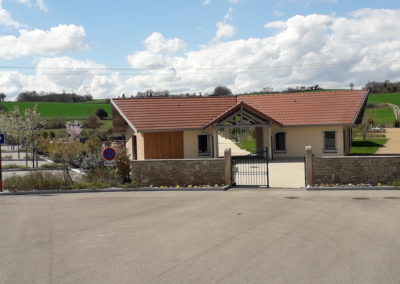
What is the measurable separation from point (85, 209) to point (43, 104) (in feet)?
273

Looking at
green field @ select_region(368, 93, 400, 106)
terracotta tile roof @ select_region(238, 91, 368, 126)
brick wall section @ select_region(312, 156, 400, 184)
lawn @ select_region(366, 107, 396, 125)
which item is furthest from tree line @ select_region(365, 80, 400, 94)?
brick wall section @ select_region(312, 156, 400, 184)

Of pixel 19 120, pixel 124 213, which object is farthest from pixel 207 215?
pixel 19 120

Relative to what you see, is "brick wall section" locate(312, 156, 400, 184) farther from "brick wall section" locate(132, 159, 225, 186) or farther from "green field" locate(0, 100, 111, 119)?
"green field" locate(0, 100, 111, 119)

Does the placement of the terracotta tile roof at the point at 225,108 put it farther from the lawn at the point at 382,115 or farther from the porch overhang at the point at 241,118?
the lawn at the point at 382,115

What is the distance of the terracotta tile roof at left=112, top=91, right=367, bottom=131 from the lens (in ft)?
102

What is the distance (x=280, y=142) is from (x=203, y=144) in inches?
214

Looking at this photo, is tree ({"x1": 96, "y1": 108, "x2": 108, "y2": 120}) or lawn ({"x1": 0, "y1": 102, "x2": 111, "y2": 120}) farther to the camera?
lawn ({"x1": 0, "y1": 102, "x2": 111, "y2": 120})

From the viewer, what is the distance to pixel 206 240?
10133 mm

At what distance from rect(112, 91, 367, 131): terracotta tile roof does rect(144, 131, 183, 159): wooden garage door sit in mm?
560

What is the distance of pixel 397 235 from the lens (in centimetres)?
1023

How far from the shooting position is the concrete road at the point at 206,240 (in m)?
7.89

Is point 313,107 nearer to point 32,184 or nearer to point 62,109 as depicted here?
point 32,184

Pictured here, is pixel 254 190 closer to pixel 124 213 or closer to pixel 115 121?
pixel 124 213

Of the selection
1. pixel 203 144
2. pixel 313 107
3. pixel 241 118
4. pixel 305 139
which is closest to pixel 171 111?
pixel 203 144
